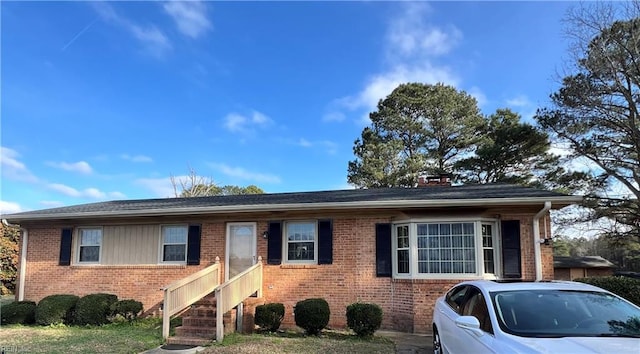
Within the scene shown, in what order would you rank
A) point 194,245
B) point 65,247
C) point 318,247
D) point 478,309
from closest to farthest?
point 478,309 → point 318,247 → point 194,245 → point 65,247

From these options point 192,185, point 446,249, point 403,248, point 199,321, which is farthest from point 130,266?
point 192,185

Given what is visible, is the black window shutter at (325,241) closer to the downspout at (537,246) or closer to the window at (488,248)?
the window at (488,248)

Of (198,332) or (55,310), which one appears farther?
(55,310)

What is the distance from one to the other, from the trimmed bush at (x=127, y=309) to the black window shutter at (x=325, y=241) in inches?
189

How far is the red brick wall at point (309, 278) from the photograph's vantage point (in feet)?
33.0

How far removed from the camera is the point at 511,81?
15461mm

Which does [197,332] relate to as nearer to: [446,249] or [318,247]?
[318,247]

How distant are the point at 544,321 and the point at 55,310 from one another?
11.2m

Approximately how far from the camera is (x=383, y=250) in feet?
34.8

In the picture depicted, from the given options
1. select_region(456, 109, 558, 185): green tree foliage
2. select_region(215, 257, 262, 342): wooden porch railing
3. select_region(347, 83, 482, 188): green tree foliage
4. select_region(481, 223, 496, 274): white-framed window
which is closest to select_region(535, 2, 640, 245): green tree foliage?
select_region(456, 109, 558, 185): green tree foliage

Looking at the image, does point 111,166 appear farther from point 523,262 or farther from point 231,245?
point 523,262

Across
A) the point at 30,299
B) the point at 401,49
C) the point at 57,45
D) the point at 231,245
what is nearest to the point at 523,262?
the point at 231,245

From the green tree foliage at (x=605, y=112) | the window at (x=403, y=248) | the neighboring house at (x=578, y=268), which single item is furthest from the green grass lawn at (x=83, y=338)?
the neighboring house at (x=578, y=268)

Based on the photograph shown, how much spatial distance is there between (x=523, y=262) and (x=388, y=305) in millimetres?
3210
